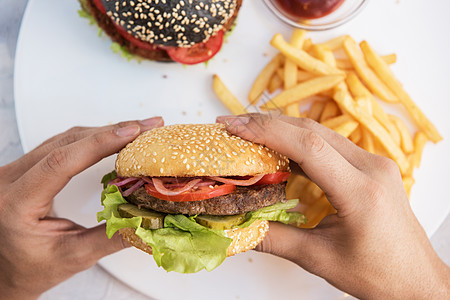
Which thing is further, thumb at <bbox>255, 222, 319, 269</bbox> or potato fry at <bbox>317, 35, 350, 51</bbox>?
potato fry at <bbox>317, 35, 350, 51</bbox>

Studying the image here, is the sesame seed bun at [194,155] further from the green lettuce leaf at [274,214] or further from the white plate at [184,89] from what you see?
the white plate at [184,89]

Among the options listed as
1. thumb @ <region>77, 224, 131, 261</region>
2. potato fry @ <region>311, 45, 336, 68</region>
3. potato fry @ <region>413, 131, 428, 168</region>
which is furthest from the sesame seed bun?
potato fry @ <region>413, 131, 428, 168</region>

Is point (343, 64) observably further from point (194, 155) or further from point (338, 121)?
point (194, 155)

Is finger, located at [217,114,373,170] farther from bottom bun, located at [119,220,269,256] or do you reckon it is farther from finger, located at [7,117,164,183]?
bottom bun, located at [119,220,269,256]

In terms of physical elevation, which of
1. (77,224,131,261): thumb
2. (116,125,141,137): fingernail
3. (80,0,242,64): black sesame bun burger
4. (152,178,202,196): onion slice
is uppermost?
(80,0,242,64): black sesame bun burger

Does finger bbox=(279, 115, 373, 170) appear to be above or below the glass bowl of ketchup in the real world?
below

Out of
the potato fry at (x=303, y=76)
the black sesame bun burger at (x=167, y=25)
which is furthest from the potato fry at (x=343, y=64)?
the black sesame bun burger at (x=167, y=25)

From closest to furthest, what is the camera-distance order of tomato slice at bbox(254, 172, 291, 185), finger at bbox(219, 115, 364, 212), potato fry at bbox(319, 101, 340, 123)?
finger at bbox(219, 115, 364, 212), tomato slice at bbox(254, 172, 291, 185), potato fry at bbox(319, 101, 340, 123)
